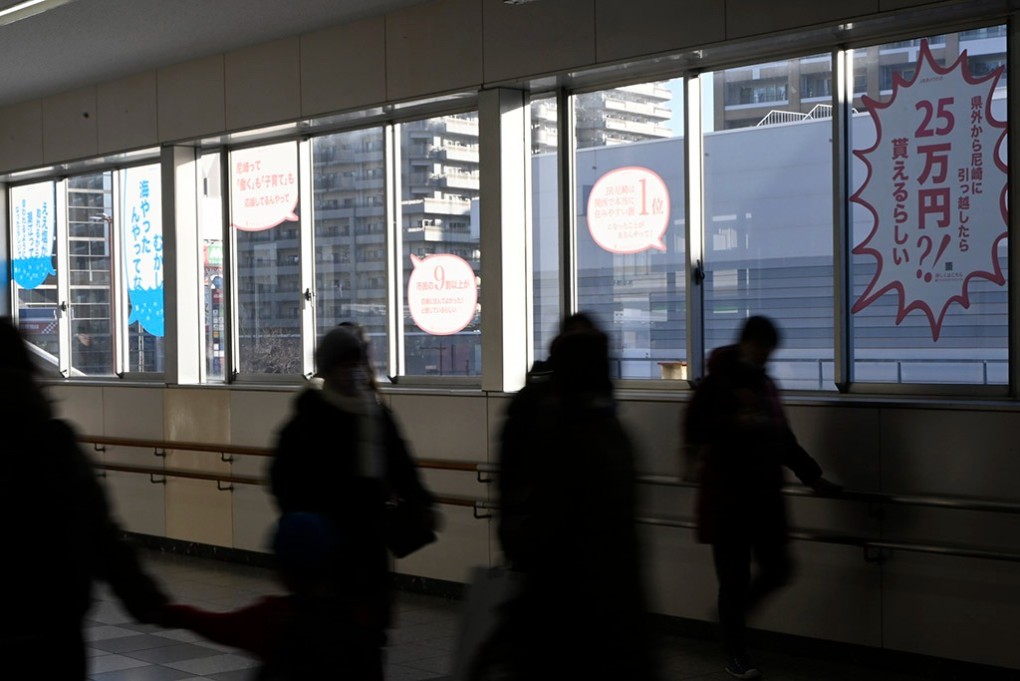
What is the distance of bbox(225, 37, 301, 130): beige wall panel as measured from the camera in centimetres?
885

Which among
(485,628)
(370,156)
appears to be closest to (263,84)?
(370,156)

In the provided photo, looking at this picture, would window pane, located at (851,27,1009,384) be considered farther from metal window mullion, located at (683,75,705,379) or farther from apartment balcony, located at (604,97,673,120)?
apartment balcony, located at (604,97,673,120)

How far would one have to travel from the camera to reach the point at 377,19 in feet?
27.0

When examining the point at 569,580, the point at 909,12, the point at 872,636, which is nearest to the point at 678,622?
the point at 872,636

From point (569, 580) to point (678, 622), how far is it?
416cm

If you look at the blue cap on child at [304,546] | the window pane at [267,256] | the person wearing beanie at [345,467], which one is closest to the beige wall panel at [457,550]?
the window pane at [267,256]

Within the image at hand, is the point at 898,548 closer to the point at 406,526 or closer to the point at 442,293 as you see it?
the point at 406,526

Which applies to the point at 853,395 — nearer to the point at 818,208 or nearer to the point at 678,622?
the point at 818,208

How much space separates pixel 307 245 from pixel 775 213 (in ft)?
13.1

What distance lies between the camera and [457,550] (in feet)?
25.8

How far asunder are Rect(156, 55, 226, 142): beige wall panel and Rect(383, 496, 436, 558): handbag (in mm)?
6138

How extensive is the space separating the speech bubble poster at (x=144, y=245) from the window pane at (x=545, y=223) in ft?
13.2

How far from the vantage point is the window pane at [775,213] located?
253 inches

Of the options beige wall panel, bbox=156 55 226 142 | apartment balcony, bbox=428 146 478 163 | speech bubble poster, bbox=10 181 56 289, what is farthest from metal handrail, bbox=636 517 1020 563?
speech bubble poster, bbox=10 181 56 289
